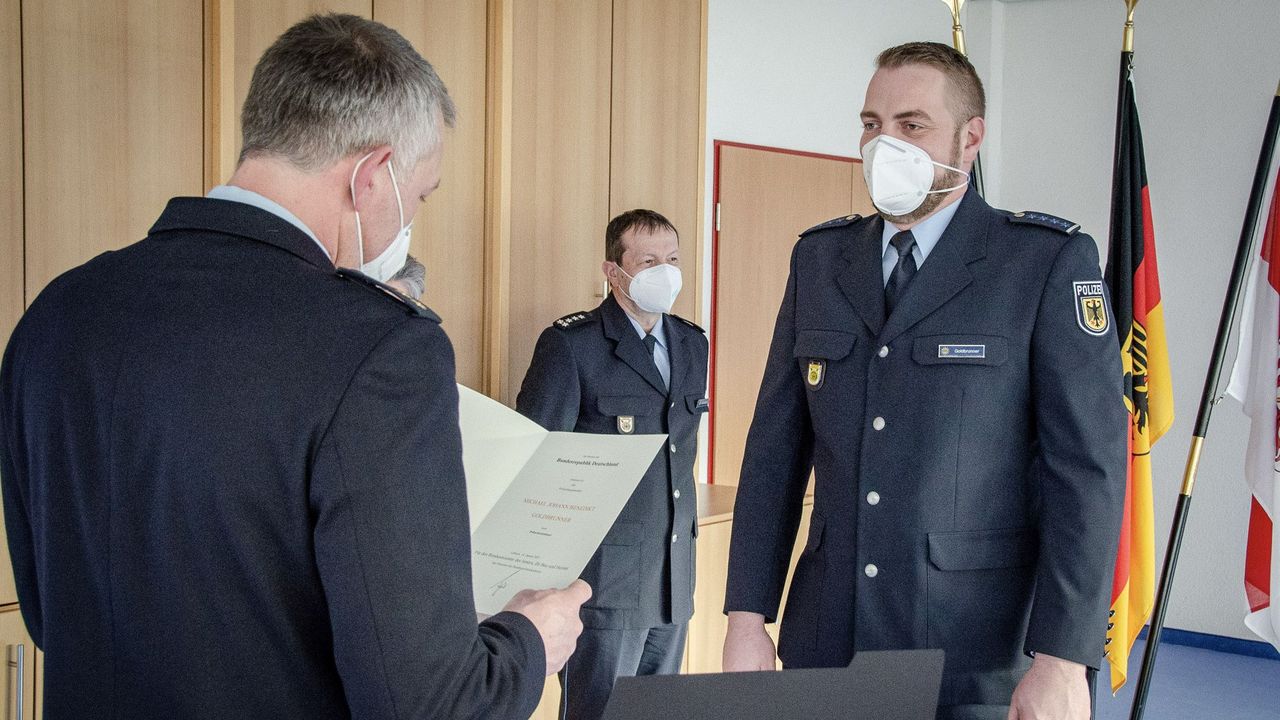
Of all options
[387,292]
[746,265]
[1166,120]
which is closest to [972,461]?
[387,292]

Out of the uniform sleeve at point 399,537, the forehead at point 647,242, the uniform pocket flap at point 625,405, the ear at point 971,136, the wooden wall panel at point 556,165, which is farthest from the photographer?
the wooden wall panel at point 556,165

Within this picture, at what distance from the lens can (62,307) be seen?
3.48 ft

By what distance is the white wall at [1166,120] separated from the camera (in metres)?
5.68

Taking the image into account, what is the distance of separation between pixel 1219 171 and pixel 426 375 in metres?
5.94

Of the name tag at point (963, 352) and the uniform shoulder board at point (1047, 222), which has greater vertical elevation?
the uniform shoulder board at point (1047, 222)

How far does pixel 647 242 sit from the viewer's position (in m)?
3.72

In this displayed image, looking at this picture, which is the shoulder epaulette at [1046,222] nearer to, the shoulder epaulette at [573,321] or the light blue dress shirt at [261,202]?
the light blue dress shirt at [261,202]

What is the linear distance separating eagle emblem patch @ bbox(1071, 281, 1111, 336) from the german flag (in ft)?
5.54

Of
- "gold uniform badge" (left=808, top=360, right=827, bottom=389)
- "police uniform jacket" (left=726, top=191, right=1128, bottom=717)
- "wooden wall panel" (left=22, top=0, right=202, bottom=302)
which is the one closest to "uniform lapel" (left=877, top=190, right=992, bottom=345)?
"police uniform jacket" (left=726, top=191, right=1128, bottom=717)

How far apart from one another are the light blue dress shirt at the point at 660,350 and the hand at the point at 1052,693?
6.73 feet

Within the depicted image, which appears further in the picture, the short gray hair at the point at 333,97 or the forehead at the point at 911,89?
the forehead at the point at 911,89

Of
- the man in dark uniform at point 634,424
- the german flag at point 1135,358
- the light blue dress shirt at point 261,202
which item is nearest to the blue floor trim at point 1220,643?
the german flag at point 1135,358

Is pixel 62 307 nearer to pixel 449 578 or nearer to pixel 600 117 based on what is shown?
pixel 449 578

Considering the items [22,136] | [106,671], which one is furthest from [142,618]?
[22,136]
